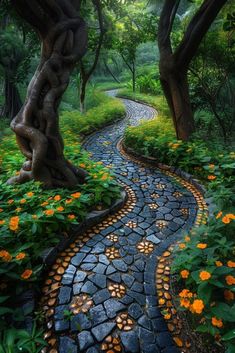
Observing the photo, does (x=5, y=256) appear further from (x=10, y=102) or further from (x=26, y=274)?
(x=10, y=102)

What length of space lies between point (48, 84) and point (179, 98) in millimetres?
3331

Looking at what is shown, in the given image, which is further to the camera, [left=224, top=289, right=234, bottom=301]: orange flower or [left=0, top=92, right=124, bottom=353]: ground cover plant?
[left=0, top=92, right=124, bottom=353]: ground cover plant

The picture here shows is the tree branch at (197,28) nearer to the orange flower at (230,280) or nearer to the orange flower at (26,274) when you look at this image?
the orange flower at (230,280)

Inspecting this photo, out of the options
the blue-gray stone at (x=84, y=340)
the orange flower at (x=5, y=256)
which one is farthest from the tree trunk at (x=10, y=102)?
the blue-gray stone at (x=84, y=340)

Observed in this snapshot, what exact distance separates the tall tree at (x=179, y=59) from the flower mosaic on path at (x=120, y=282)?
7.10ft

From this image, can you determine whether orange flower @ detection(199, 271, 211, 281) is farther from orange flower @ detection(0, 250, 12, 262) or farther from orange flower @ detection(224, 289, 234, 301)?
orange flower @ detection(0, 250, 12, 262)

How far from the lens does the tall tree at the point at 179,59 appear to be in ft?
16.9

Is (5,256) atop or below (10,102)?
below

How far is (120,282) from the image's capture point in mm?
2746

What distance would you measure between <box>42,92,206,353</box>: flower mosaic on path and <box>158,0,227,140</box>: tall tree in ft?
7.10

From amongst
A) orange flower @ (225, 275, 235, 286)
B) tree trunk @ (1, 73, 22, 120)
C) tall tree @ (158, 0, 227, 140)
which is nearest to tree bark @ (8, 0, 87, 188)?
tall tree @ (158, 0, 227, 140)

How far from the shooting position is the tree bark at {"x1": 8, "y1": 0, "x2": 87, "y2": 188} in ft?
11.8

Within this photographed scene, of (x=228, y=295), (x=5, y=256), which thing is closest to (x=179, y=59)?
(x=228, y=295)

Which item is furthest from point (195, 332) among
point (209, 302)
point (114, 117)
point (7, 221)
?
point (114, 117)
